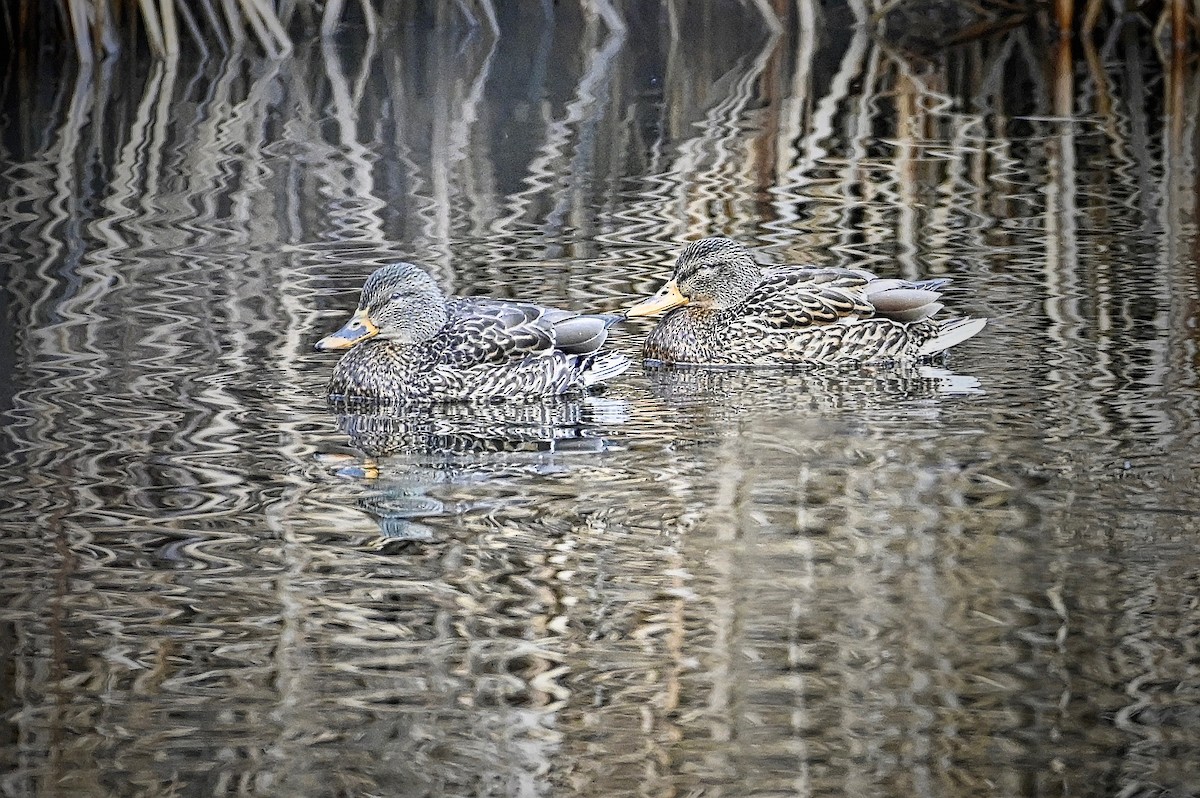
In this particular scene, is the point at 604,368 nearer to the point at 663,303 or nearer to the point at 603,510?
the point at 663,303

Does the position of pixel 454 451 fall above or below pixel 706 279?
below

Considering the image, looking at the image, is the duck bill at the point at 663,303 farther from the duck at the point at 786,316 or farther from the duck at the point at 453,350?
the duck at the point at 453,350

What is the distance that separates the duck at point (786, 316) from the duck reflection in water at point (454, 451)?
590 mm

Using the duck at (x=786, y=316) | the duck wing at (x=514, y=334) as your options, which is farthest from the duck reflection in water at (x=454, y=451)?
the duck at (x=786, y=316)

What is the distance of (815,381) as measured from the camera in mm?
6492

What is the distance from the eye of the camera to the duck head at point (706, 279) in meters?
6.93

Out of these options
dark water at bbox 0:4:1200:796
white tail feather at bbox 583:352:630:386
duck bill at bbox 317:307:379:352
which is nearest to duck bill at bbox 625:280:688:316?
dark water at bbox 0:4:1200:796

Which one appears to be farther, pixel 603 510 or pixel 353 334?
pixel 353 334

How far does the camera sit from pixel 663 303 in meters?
6.99

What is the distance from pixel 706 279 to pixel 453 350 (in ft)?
3.49

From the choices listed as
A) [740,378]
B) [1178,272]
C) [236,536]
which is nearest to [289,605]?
[236,536]

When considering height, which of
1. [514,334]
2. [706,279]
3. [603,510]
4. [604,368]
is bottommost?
[603,510]

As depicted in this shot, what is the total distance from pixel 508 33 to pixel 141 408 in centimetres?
1161

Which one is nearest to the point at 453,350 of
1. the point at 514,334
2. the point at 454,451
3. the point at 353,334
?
the point at 514,334
